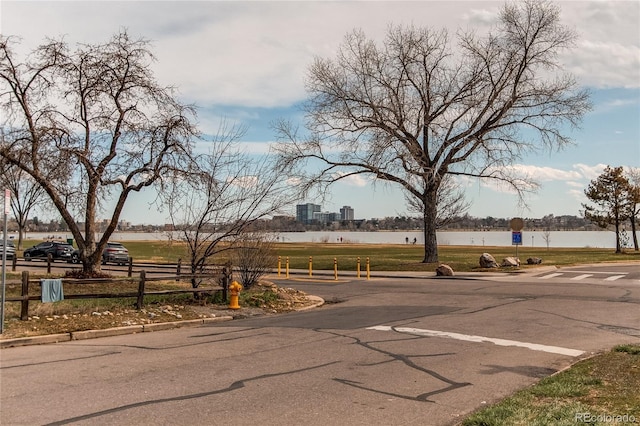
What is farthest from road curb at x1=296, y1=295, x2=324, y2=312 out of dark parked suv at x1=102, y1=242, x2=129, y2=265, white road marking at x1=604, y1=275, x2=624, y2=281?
dark parked suv at x1=102, y1=242, x2=129, y2=265

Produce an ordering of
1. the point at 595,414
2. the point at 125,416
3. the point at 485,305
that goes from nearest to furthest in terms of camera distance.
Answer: the point at 595,414, the point at 125,416, the point at 485,305

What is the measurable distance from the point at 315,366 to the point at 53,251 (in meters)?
40.1

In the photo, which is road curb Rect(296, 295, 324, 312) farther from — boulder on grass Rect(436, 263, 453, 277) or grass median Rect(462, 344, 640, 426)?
boulder on grass Rect(436, 263, 453, 277)

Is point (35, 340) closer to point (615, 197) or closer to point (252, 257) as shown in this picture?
point (252, 257)

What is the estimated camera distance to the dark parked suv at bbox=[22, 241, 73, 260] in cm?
4197

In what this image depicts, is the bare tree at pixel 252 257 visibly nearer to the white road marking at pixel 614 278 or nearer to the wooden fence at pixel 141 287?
the wooden fence at pixel 141 287

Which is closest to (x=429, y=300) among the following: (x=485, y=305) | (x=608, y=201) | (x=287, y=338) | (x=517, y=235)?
(x=485, y=305)

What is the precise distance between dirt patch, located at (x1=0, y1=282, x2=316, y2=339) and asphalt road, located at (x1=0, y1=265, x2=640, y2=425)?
3.00 ft

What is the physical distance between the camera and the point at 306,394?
6746 millimetres

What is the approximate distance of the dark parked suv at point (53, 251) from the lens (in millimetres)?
41969

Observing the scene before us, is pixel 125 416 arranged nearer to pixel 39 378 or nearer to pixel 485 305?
pixel 39 378

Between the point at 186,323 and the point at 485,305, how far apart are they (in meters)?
8.76

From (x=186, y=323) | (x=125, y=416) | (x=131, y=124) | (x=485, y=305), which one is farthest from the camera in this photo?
(x=131, y=124)

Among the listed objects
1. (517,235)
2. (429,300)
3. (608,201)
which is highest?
(608,201)
